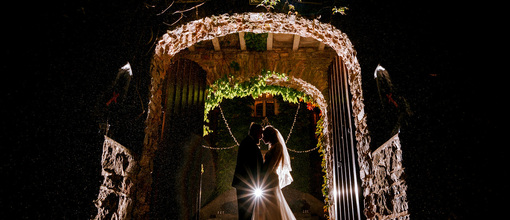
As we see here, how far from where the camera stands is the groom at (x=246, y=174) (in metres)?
3.66

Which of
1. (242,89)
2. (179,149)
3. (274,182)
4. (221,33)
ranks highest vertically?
(242,89)

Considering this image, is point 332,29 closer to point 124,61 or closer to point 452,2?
point 452,2

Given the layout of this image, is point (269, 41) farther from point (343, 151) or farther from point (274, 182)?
point (274, 182)

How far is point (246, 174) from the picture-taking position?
387 centimetres

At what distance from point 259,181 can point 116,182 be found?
205cm

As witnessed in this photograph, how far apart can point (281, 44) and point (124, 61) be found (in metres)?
3.44

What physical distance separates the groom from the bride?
137 mm

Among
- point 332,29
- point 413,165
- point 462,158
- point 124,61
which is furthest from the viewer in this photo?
point 332,29

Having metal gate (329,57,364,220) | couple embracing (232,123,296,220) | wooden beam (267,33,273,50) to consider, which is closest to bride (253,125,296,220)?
couple embracing (232,123,296,220)

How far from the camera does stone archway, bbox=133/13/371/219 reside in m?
2.79

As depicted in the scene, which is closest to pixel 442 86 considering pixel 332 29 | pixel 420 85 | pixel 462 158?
pixel 420 85

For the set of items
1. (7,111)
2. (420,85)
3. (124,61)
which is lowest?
(7,111)

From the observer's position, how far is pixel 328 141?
16.9ft

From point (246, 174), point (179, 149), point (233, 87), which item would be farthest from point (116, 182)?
point (233, 87)
